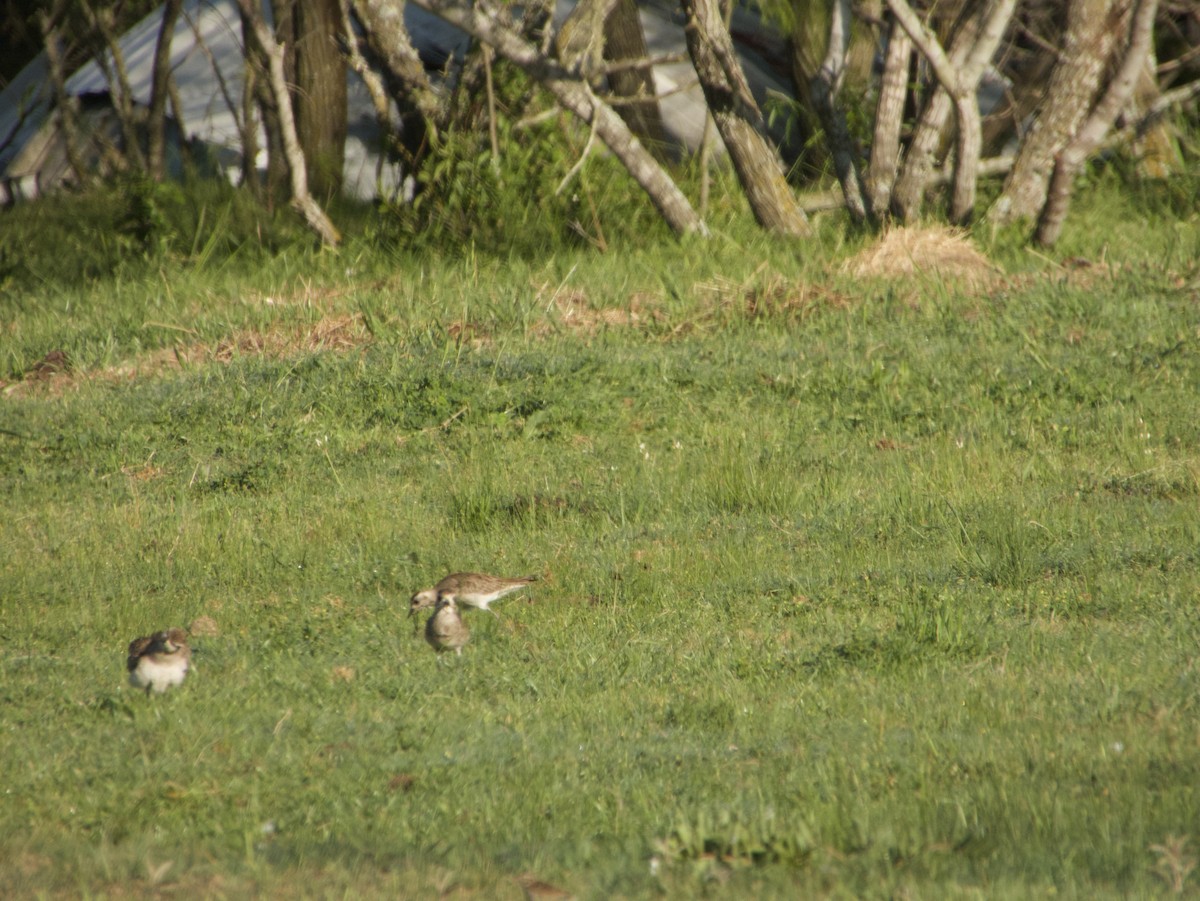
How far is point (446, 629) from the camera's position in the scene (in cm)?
562

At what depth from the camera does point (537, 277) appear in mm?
11938

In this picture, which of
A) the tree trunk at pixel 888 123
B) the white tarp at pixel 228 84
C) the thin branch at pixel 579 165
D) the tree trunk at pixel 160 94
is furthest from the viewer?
the white tarp at pixel 228 84

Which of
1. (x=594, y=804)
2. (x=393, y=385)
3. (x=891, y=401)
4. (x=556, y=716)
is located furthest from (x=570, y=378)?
(x=594, y=804)

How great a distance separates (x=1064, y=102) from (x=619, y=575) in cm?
840

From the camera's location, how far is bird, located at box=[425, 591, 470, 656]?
5621mm

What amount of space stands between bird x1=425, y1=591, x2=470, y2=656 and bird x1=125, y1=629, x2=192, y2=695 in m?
0.94

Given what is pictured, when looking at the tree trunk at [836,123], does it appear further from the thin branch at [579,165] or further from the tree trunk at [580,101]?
the thin branch at [579,165]

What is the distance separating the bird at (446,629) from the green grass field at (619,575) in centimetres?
8

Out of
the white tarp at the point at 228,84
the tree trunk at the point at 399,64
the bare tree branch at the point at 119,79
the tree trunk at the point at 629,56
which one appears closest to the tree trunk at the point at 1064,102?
the tree trunk at the point at 629,56

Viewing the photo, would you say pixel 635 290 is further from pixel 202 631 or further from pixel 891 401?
pixel 202 631

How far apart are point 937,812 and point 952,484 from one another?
3.68 metres

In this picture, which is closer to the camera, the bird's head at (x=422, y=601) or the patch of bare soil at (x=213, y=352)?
the bird's head at (x=422, y=601)

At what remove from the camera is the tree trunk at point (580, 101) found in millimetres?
12031

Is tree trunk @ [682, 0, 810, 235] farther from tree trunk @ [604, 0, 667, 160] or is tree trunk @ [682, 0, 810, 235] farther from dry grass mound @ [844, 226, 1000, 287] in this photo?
tree trunk @ [604, 0, 667, 160]
